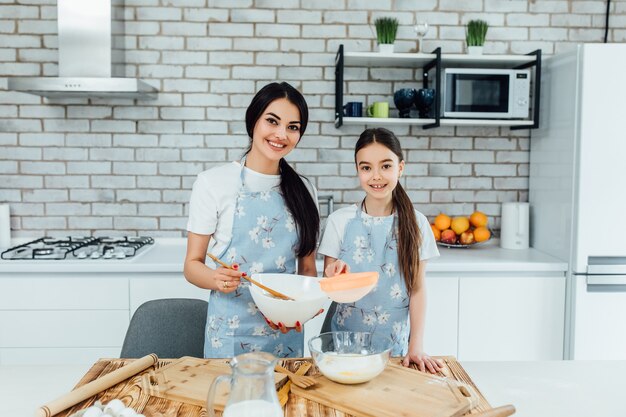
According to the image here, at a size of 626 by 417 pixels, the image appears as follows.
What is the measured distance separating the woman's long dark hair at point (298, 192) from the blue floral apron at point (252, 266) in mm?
25

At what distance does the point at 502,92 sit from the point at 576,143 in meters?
0.45

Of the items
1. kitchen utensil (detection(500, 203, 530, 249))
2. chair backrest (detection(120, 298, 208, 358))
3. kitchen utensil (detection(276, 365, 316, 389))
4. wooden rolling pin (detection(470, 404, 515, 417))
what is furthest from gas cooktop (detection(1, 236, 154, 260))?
wooden rolling pin (detection(470, 404, 515, 417))

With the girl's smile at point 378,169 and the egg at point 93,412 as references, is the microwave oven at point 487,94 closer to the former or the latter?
the girl's smile at point 378,169

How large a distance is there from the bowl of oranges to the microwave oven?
22.0 inches

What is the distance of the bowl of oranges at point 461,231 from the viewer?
3178mm

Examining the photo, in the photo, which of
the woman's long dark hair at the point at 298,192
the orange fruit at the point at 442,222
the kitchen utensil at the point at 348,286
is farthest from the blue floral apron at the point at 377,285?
the orange fruit at the point at 442,222

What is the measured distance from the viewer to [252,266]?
1.85 m

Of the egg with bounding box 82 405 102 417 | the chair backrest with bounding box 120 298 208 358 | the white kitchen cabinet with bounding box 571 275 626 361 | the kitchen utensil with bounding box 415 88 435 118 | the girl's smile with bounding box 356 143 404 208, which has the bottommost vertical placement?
the white kitchen cabinet with bounding box 571 275 626 361

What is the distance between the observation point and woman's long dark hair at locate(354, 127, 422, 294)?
1.81m

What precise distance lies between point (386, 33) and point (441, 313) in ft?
4.63

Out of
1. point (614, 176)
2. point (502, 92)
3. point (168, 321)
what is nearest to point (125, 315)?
point (168, 321)

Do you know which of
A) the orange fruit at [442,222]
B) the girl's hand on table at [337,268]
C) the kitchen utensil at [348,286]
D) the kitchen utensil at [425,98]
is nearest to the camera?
the kitchen utensil at [348,286]

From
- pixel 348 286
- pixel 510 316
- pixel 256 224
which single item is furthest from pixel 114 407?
pixel 510 316

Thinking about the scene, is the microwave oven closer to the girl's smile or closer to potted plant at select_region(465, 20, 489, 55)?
potted plant at select_region(465, 20, 489, 55)
